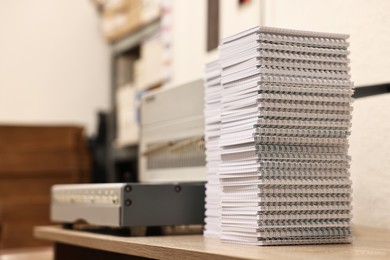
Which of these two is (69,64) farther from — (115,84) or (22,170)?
(22,170)

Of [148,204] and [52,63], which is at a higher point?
[52,63]

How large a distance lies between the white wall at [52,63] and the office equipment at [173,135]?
1.75m

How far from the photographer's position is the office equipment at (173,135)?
169cm

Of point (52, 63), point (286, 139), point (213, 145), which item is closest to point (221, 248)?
point (286, 139)

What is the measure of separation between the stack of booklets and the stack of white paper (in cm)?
12

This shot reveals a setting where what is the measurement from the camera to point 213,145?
58.1 inches

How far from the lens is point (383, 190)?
1.54 metres

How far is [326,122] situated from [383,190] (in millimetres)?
345

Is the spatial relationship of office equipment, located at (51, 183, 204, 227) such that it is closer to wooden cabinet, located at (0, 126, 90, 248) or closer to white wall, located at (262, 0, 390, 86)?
white wall, located at (262, 0, 390, 86)

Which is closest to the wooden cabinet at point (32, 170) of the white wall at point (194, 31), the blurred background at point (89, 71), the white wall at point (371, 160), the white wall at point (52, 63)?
the blurred background at point (89, 71)

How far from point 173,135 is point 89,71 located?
2002 millimetres

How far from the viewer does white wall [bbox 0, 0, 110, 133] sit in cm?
358

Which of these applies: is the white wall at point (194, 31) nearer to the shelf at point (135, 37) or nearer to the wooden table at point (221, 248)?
the shelf at point (135, 37)

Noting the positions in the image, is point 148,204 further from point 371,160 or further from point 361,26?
point 361,26
